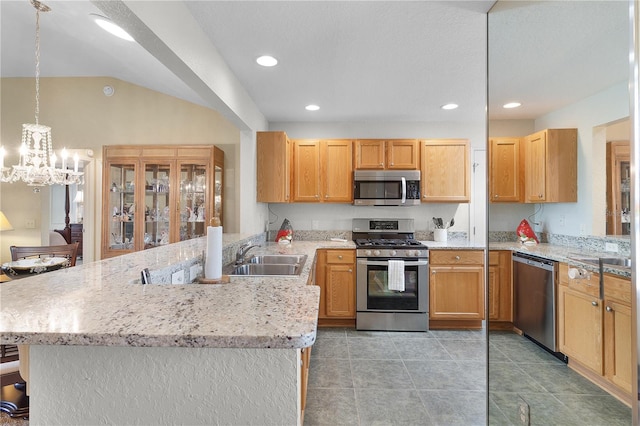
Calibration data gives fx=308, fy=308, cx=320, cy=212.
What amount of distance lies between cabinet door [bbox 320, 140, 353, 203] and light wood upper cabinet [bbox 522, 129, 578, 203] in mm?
2406

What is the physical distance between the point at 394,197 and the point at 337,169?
78 cm

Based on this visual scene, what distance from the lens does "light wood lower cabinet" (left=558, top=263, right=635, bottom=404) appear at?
997mm

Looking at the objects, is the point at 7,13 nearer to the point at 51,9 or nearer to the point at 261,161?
the point at 51,9

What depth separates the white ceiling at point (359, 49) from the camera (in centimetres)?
123

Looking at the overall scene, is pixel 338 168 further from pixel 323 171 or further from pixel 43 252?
pixel 43 252

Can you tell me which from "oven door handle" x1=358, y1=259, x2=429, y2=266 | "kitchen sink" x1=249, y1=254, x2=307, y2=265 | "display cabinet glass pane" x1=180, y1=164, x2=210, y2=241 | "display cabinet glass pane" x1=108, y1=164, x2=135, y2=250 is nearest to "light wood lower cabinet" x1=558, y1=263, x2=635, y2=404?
"kitchen sink" x1=249, y1=254, x2=307, y2=265

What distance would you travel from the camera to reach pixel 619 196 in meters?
1.00

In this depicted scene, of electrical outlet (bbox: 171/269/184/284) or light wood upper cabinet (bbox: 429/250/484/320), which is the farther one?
light wood upper cabinet (bbox: 429/250/484/320)

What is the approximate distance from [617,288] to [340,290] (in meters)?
2.62

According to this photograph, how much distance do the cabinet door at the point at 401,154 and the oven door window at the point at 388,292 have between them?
126 centimetres

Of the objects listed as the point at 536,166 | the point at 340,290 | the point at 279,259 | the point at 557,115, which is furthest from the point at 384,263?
the point at 557,115

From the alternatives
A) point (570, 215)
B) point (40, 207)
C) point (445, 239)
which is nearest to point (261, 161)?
point (445, 239)

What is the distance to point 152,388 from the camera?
729 mm

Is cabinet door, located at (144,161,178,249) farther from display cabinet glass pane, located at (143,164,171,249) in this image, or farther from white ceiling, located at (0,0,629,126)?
white ceiling, located at (0,0,629,126)
